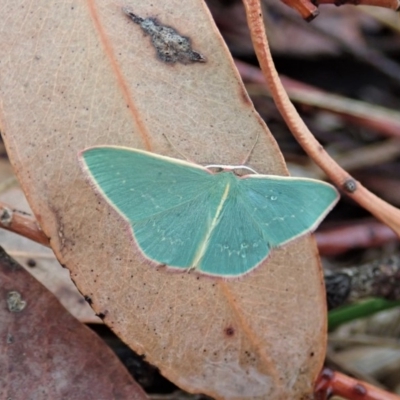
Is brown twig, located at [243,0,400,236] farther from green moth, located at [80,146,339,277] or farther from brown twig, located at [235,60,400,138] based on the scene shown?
brown twig, located at [235,60,400,138]

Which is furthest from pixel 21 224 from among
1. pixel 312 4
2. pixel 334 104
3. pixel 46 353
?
pixel 334 104

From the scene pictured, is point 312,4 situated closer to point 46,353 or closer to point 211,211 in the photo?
point 211,211

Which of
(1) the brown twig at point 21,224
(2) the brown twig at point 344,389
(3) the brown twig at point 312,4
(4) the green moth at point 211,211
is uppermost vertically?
(3) the brown twig at point 312,4

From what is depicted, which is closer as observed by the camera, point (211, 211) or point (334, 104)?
point (211, 211)

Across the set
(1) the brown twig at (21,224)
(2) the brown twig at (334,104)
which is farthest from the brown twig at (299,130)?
(2) the brown twig at (334,104)

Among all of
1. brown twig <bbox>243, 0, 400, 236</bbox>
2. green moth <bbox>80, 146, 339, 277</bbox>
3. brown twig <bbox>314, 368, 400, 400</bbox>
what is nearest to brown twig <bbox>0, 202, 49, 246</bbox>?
green moth <bbox>80, 146, 339, 277</bbox>

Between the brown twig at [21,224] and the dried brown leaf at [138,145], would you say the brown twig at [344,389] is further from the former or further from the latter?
the brown twig at [21,224]
